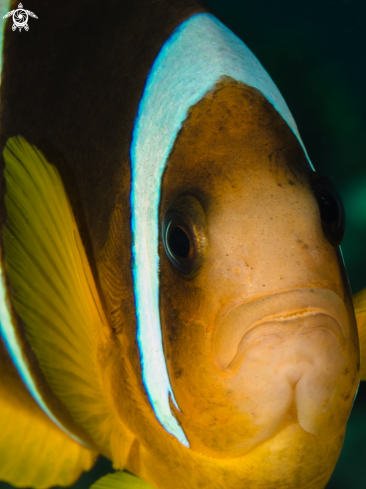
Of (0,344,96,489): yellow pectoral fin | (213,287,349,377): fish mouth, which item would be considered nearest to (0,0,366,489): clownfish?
(213,287,349,377): fish mouth

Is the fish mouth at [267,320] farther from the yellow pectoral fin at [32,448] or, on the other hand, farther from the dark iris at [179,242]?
the yellow pectoral fin at [32,448]

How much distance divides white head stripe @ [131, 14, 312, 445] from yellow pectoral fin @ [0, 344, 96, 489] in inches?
22.9

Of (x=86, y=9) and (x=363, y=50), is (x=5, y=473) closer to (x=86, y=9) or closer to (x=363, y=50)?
(x=86, y=9)

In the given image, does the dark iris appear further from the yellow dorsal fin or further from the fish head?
the yellow dorsal fin

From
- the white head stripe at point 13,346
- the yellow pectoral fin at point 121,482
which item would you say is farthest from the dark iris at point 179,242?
the yellow pectoral fin at point 121,482

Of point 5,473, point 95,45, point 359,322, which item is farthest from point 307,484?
point 5,473

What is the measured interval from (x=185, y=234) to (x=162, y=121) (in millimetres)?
205

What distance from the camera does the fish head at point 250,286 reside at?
53cm

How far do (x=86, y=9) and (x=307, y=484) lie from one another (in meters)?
0.91

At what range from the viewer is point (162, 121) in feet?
2.23

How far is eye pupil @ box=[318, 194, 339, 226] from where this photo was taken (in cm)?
59

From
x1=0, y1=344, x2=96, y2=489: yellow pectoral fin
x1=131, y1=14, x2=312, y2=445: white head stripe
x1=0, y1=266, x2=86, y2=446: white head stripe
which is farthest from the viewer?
x1=0, y1=344, x2=96, y2=489: yellow pectoral fin

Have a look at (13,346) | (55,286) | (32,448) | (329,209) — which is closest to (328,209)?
(329,209)

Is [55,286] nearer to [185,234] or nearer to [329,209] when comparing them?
[185,234]
